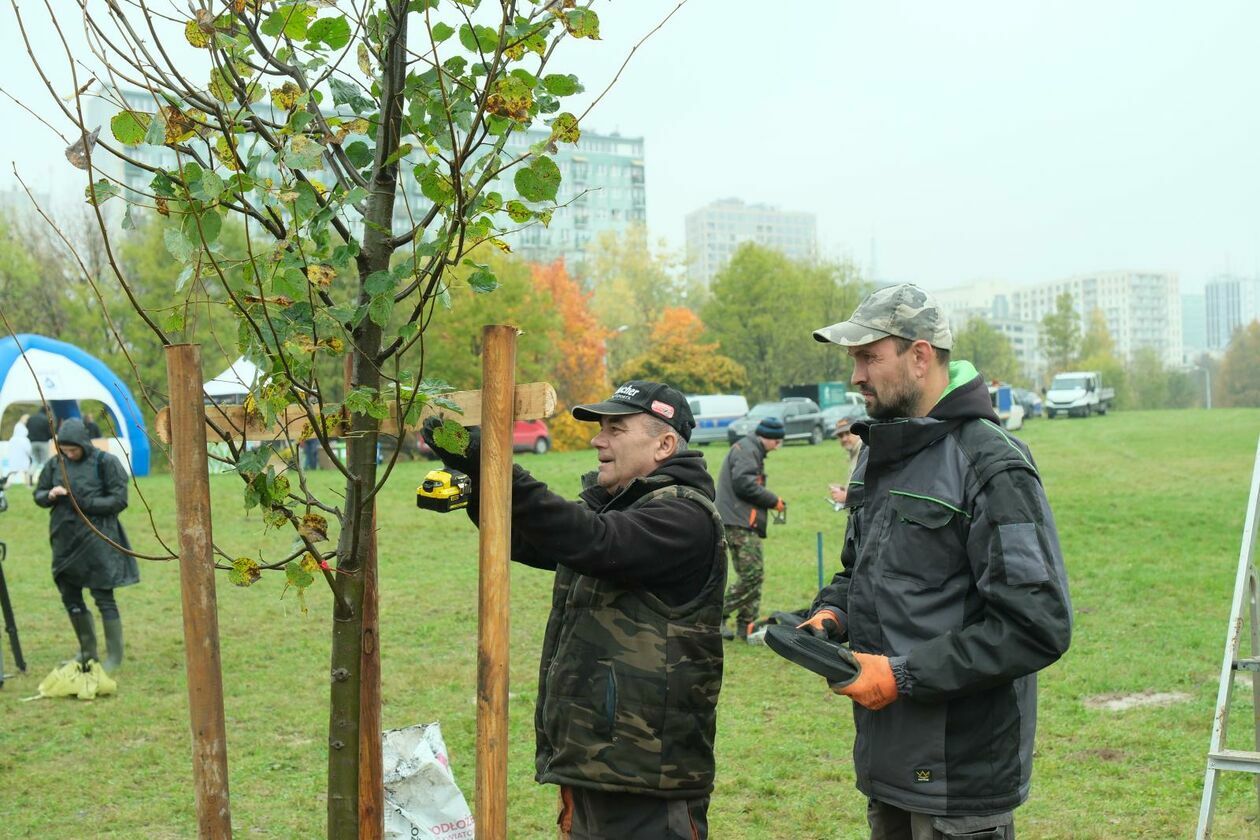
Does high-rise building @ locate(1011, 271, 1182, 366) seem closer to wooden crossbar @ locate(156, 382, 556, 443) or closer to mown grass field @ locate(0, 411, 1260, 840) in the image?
mown grass field @ locate(0, 411, 1260, 840)

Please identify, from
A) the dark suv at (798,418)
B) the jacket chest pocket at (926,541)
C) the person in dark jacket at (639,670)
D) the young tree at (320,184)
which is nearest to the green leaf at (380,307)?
the young tree at (320,184)

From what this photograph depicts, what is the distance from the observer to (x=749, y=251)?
187 ft

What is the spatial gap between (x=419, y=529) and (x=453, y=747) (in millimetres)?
11958

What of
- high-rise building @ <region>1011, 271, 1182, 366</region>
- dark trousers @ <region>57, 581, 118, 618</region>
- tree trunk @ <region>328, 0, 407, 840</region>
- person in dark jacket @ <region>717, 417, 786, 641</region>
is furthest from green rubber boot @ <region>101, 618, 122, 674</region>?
high-rise building @ <region>1011, 271, 1182, 366</region>

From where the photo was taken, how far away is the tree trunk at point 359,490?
2643 mm

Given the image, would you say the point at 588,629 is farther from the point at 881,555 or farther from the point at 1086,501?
the point at 1086,501

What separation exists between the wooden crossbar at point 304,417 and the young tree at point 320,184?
0.05 metres

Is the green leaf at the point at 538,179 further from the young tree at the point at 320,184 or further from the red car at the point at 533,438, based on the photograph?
the red car at the point at 533,438

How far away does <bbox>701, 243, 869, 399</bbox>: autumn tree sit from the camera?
56.1m

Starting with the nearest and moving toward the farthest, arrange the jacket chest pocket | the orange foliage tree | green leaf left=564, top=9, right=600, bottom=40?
green leaf left=564, top=9, right=600, bottom=40
the jacket chest pocket
the orange foliage tree

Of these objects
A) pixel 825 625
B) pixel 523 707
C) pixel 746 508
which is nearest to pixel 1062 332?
pixel 746 508

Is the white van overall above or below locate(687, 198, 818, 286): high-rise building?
below

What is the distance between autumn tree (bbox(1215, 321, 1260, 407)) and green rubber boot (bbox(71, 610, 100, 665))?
274ft

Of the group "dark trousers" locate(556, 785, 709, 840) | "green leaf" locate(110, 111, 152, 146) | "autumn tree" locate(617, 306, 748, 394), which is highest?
"autumn tree" locate(617, 306, 748, 394)
